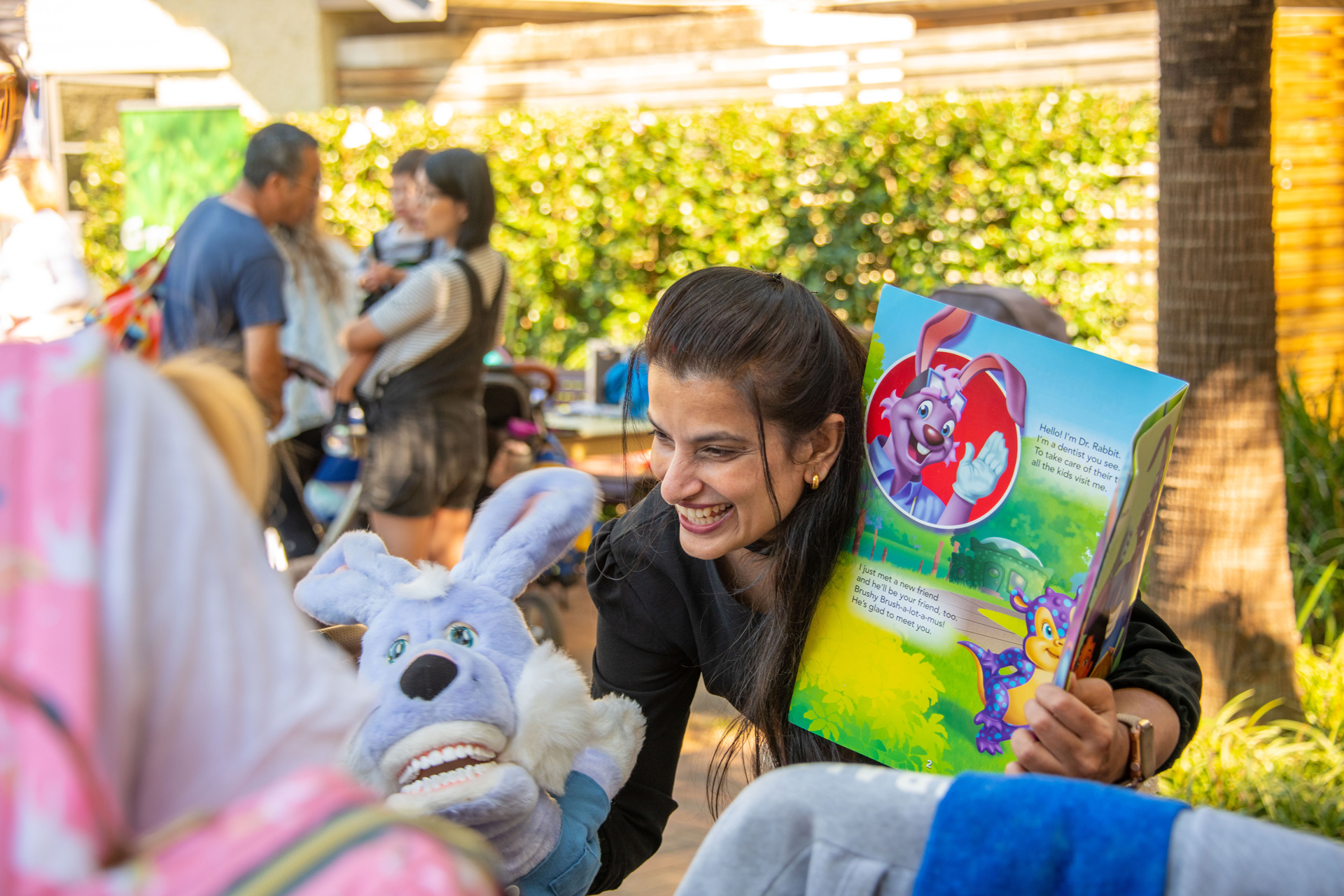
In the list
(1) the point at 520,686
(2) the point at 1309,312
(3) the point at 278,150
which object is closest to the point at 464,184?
(3) the point at 278,150

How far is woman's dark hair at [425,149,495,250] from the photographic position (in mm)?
4039

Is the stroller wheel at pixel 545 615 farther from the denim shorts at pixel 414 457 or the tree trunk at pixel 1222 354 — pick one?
the tree trunk at pixel 1222 354

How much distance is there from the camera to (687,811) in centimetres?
368

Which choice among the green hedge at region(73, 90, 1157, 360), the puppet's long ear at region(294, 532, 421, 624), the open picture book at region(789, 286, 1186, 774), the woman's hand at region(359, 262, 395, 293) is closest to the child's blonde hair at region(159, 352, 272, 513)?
the puppet's long ear at region(294, 532, 421, 624)

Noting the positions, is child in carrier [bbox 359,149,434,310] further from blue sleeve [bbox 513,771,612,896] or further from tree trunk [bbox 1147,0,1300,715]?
blue sleeve [bbox 513,771,612,896]

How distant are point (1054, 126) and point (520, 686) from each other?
732 cm

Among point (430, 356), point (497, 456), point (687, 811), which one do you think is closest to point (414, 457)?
point (430, 356)

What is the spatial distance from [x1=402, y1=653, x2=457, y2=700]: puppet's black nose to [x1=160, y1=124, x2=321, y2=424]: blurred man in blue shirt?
267 cm

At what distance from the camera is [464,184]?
4.07 meters

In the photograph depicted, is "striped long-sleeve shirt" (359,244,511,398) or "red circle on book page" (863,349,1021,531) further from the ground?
"striped long-sleeve shirt" (359,244,511,398)

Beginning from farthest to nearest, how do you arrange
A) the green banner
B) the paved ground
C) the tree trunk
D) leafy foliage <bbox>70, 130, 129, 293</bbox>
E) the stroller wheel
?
leafy foliage <bbox>70, 130, 129, 293</bbox> → the green banner → the stroller wheel → the tree trunk → the paved ground

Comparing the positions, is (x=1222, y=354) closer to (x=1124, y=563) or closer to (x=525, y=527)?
(x=1124, y=563)

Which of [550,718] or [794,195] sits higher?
[794,195]

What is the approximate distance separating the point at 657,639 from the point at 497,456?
3.09 m
